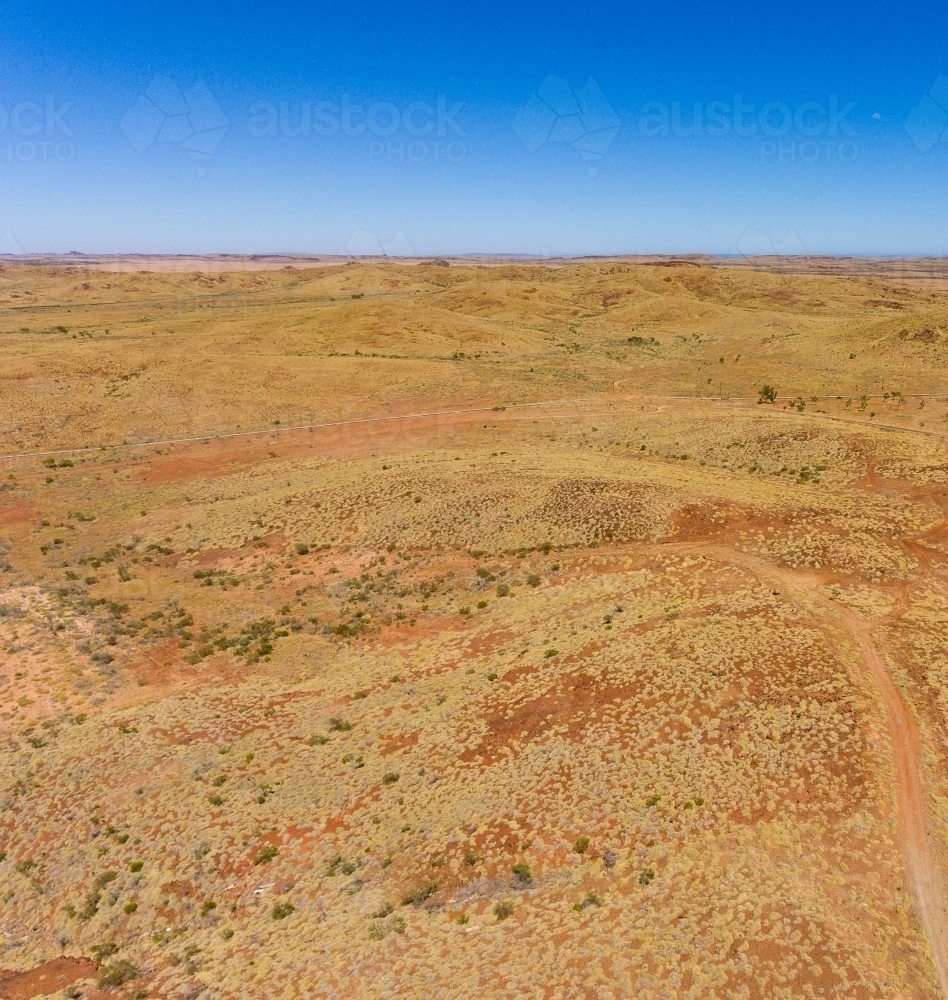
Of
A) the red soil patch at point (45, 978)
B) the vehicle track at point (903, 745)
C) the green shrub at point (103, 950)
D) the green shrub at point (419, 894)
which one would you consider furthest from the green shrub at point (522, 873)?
the red soil patch at point (45, 978)

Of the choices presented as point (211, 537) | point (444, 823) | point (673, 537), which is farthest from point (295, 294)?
point (444, 823)

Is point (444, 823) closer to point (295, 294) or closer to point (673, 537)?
point (673, 537)

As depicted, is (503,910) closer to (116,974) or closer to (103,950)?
(116,974)

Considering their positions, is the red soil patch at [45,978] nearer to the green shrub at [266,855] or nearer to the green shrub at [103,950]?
the green shrub at [103,950]

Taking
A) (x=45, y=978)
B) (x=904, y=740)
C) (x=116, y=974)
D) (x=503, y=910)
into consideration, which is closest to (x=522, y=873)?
(x=503, y=910)

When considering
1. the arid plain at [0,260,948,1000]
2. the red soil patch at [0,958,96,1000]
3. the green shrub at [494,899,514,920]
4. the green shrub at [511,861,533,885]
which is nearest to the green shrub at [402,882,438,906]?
the arid plain at [0,260,948,1000]

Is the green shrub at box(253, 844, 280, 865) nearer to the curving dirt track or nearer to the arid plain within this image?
the arid plain
